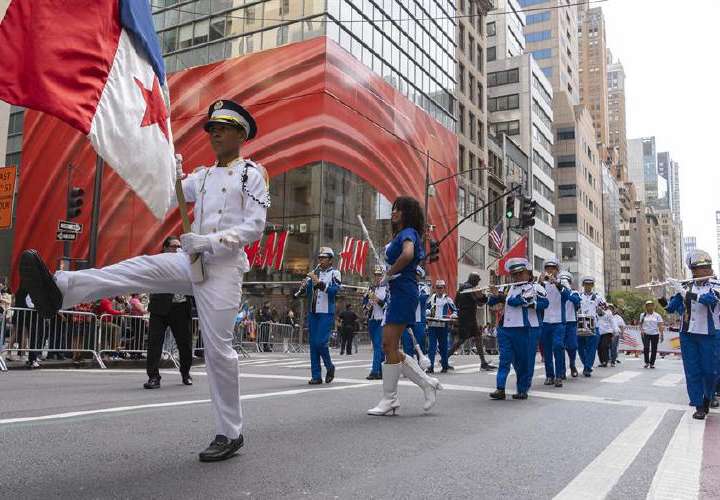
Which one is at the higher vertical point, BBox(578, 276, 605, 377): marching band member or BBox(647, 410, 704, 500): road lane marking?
BBox(578, 276, 605, 377): marching band member

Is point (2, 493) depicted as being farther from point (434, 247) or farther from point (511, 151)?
point (511, 151)

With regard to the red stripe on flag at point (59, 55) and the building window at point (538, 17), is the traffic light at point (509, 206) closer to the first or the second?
the red stripe on flag at point (59, 55)

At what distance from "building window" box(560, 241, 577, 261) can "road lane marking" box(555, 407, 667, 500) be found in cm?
8704

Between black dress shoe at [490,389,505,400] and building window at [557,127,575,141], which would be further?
building window at [557,127,575,141]

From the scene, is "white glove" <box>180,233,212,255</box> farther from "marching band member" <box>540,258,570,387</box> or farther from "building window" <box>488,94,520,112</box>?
"building window" <box>488,94,520,112</box>

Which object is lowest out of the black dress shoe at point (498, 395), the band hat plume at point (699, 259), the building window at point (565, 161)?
the black dress shoe at point (498, 395)

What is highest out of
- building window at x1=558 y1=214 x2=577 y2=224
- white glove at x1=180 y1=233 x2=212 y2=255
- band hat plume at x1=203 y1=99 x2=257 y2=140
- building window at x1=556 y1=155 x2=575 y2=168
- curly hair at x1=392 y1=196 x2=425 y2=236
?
building window at x1=556 y1=155 x2=575 y2=168

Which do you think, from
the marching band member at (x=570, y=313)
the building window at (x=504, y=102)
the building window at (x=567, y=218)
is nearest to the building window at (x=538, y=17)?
the building window at (x=567, y=218)

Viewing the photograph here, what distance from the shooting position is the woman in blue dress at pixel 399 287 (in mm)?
6277

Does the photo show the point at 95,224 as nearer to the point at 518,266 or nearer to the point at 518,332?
the point at 518,266

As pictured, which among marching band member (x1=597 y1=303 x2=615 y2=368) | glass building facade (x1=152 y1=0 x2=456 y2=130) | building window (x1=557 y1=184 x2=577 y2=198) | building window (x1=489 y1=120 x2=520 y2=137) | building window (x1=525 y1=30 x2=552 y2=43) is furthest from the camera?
building window (x1=525 y1=30 x2=552 y2=43)

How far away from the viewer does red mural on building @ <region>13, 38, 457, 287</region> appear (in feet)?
110

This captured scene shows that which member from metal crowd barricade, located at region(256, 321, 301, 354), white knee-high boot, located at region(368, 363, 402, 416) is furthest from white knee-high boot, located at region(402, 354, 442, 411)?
metal crowd barricade, located at region(256, 321, 301, 354)

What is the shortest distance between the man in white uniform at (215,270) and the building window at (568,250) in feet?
295
